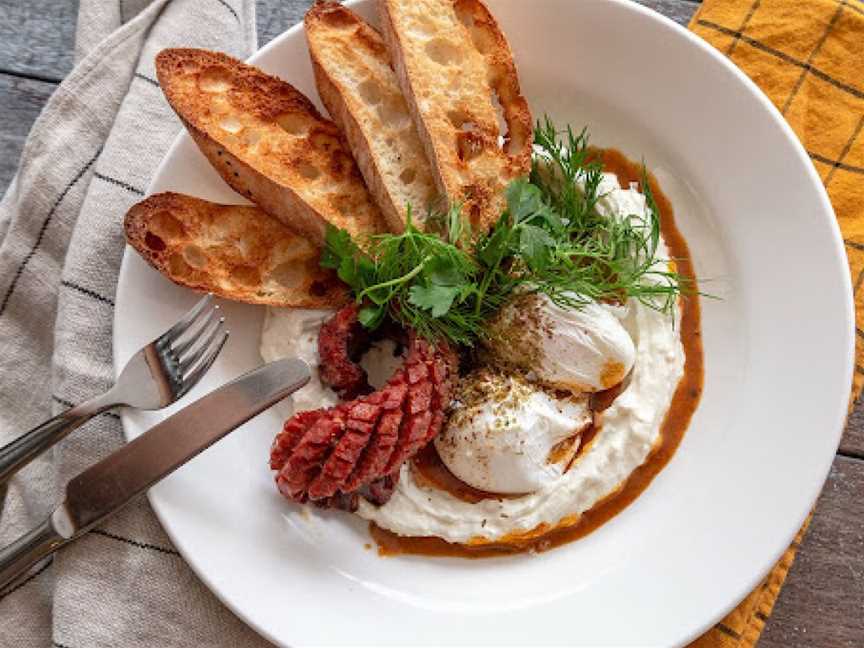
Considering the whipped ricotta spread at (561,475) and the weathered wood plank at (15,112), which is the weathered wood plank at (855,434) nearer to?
the whipped ricotta spread at (561,475)

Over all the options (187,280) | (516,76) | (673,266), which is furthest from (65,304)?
(673,266)

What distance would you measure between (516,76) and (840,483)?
1796mm

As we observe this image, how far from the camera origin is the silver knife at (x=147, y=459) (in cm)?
285

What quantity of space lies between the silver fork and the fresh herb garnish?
1.46 ft

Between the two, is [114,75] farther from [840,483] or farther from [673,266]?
[840,483]

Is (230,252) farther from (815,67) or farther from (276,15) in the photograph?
(815,67)

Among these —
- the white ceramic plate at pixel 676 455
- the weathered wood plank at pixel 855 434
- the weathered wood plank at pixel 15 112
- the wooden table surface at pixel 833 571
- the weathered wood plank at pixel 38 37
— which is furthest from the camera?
the weathered wood plank at pixel 38 37

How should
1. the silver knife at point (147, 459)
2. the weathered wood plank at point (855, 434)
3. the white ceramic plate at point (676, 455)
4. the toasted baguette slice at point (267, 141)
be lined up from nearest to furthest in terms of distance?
the silver knife at point (147, 459) → the white ceramic plate at point (676, 455) → the toasted baguette slice at point (267, 141) → the weathered wood plank at point (855, 434)

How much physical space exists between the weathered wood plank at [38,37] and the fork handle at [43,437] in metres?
1.48

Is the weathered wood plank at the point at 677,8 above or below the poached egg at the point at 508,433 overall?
above

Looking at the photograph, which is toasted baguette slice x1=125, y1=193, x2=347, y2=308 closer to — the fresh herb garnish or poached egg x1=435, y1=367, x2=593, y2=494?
the fresh herb garnish

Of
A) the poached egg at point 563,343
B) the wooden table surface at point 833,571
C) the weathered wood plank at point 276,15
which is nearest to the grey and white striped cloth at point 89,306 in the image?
the weathered wood plank at point 276,15

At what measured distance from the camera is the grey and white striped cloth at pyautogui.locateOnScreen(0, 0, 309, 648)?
3.02 metres

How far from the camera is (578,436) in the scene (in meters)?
3.12
